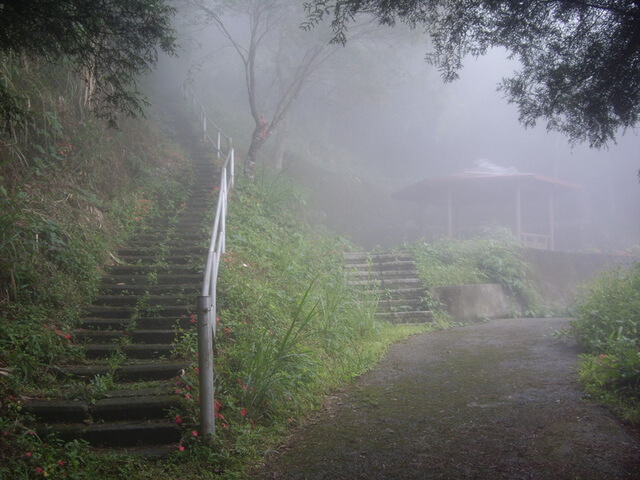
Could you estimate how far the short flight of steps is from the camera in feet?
30.2

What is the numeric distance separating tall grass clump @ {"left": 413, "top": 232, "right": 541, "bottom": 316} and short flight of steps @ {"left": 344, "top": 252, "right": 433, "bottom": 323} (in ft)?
1.26


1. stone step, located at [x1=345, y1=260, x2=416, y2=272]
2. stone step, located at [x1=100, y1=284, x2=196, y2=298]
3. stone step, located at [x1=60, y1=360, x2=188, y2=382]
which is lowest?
stone step, located at [x1=60, y1=360, x2=188, y2=382]

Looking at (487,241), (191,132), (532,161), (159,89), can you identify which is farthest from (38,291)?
(532,161)

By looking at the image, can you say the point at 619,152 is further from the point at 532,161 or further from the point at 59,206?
the point at 59,206

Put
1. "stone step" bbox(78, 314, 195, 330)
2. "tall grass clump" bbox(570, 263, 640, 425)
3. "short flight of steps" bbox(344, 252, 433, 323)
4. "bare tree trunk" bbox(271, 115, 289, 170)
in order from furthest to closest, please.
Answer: "bare tree trunk" bbox(271, 115, 289, 170) < "short flight of steps" bbox(344, 252, 433, 323) < "stone step" bbox(78, 314, 195, 330) < "tall grass clump" bbox(570, 263, 640, 425)

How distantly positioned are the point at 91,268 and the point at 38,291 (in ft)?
3.58

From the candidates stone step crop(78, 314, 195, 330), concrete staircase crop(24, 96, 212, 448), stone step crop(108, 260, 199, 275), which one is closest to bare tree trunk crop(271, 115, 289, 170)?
concrete staircase crop(24, 96, 212, 448)

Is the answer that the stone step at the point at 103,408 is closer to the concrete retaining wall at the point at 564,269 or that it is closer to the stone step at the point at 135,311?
the stone step at the point at 135,311

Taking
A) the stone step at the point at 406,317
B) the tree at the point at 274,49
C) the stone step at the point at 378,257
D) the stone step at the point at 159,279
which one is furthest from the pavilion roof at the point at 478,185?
the stone step at the point at 159,279

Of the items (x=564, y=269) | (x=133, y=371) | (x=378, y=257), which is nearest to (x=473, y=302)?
(x=378, y=257)

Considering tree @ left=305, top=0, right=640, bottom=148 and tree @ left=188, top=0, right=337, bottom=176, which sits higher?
tree @ left=188, top=0, right=337, bottom=176

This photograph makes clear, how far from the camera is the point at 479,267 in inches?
457

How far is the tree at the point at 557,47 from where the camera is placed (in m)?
4.36

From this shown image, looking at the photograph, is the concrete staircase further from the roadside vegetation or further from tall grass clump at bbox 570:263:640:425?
tall grass clump at bbox 570:263:640:425
